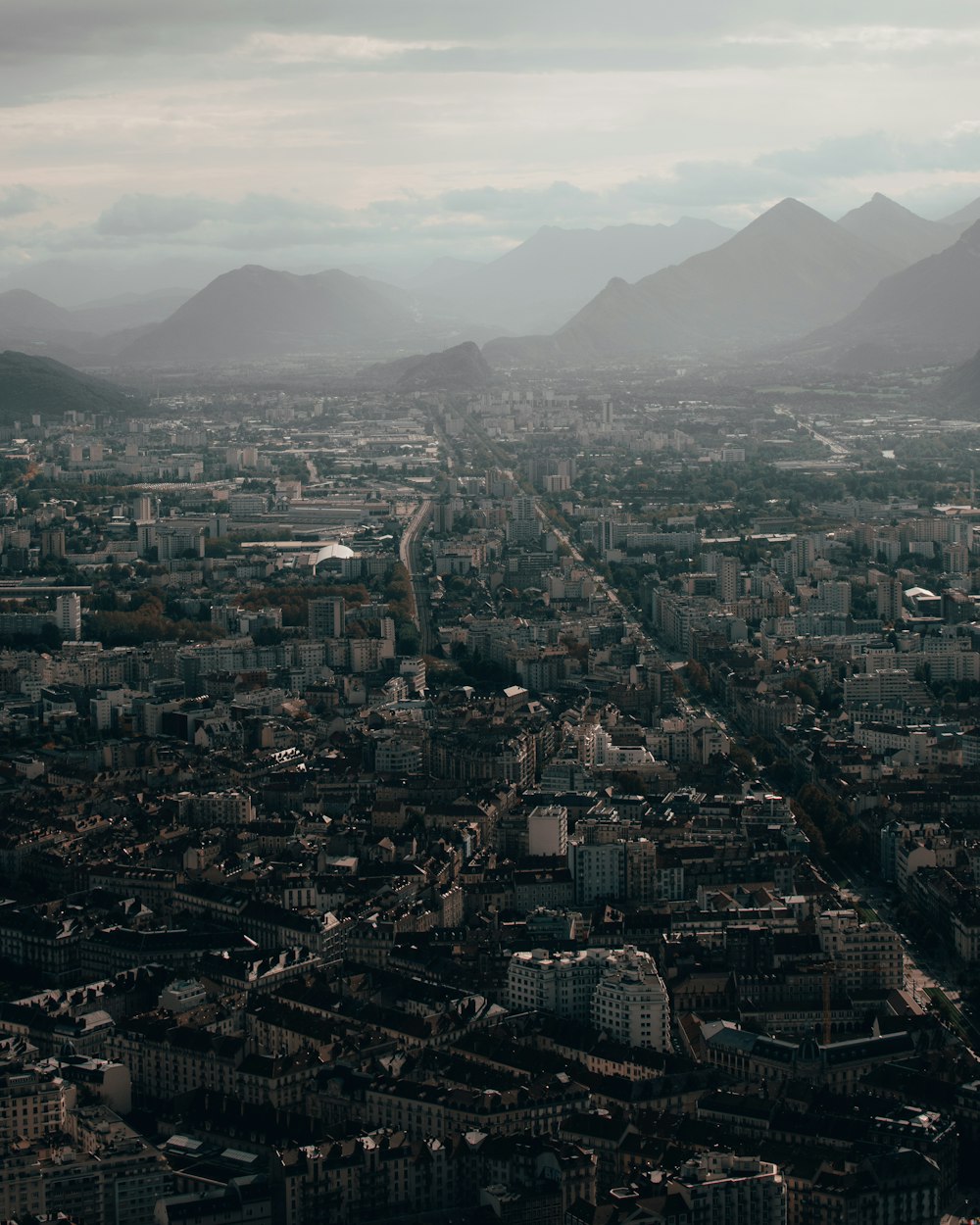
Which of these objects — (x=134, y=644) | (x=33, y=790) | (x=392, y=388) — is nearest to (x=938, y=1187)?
(x=33, y=790)

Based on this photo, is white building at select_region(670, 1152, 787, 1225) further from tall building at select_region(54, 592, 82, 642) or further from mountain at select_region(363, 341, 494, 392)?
mountain at select_region(363, 341, 494, 392)

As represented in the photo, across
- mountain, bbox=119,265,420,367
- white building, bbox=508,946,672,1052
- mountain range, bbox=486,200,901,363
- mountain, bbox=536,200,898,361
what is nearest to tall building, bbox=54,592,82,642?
white building, bbox=508,946,672,1052

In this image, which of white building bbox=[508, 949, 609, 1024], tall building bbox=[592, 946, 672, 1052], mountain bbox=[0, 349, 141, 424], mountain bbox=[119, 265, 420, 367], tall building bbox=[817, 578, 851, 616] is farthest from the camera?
mountain bbox=[119, 265, 420, 367]

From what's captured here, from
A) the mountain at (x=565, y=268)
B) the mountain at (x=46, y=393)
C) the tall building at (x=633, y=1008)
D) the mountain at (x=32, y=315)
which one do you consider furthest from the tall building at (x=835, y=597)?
the mountain at (x=565, y=268)

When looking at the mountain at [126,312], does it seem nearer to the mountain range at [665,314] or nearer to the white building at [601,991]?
the mountain range at [665,314]

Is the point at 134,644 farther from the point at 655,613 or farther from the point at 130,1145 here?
the point at 130,1145

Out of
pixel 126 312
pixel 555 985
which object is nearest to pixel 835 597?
pixel 555 985
